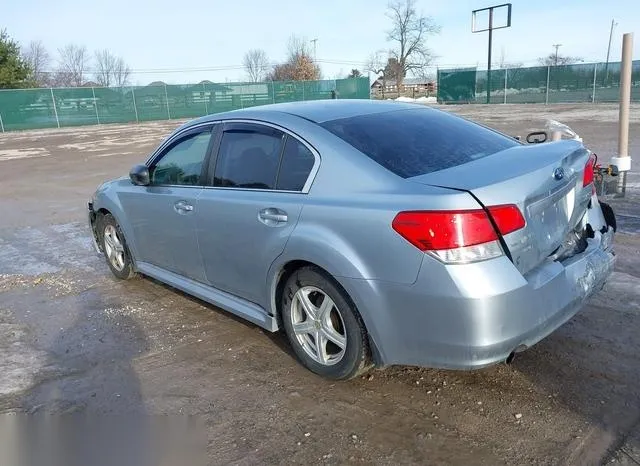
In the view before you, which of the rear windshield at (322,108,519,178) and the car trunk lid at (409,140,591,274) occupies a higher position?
the rear windshield at (322,108,519,178)

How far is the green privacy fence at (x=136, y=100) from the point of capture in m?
34.2

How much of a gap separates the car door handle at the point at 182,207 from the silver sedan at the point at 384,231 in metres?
0.03

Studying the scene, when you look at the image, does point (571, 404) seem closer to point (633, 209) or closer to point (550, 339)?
point (550, 339)

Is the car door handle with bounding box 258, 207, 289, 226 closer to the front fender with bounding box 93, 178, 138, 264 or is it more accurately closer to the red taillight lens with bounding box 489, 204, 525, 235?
the red taillight lens with bounding box 489, 204, 525, 235

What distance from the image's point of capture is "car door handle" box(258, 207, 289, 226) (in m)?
3.30

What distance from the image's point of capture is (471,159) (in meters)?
3.30

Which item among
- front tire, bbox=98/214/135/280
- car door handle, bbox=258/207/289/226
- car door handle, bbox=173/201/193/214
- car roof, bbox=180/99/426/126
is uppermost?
car roof, bbox=180/99/426/126

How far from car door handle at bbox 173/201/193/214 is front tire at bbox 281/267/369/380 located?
1112 millimetres

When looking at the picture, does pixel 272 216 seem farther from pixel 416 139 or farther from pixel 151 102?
pixel 151 102

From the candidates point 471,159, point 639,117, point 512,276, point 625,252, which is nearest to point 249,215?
point 471,159

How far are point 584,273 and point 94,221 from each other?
4.62 metres

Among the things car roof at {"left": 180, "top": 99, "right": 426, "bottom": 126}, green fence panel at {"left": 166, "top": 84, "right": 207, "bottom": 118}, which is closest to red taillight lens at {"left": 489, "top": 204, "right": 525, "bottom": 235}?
car roof at {"left": 180, "top": 99, "right": 426, "bottom": 126}

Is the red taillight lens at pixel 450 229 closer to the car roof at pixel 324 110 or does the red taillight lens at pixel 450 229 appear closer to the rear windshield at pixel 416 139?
the rear windshield at pixel 416 139

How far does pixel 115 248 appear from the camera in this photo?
5.42 m
